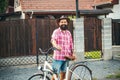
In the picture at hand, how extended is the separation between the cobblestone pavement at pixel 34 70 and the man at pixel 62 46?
2.73 meters

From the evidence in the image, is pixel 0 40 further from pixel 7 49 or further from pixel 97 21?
pixel 97 21

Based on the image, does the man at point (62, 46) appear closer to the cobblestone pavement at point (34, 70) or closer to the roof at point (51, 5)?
the cobblestone pavement at point (34, 70)

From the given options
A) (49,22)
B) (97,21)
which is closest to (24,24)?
(49,22)

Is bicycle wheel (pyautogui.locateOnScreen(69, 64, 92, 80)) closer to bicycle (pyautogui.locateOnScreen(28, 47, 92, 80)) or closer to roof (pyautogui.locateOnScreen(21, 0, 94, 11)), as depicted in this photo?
bicycle (pyautogui.locateOnScreen(28, 47, 92, 80))

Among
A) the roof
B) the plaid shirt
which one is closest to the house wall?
the plaid shirt

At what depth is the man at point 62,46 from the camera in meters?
7.53

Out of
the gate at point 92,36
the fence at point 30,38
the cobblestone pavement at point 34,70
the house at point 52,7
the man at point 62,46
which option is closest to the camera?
the man at point 62,46

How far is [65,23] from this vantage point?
24.7 feet

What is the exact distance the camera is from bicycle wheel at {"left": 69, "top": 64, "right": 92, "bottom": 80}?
7.79 meters

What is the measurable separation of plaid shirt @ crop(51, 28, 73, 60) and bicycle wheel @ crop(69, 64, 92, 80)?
17.0 inches

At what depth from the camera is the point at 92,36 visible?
15.6 m

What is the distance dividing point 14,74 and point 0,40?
2999 millimetres

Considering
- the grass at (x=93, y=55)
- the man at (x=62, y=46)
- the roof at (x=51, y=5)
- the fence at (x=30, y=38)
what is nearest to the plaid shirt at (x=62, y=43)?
the man at (x=62, y=46)

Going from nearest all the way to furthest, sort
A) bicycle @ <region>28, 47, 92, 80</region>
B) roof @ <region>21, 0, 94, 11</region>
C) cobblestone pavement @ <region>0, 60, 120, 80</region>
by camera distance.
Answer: bicycle @ <region>28, 47, 92, 80</region>, cobblestone pavement @ <region>0, 60, 120, 80</region>, roof @ <region>21, 0, 94, 11</region>
